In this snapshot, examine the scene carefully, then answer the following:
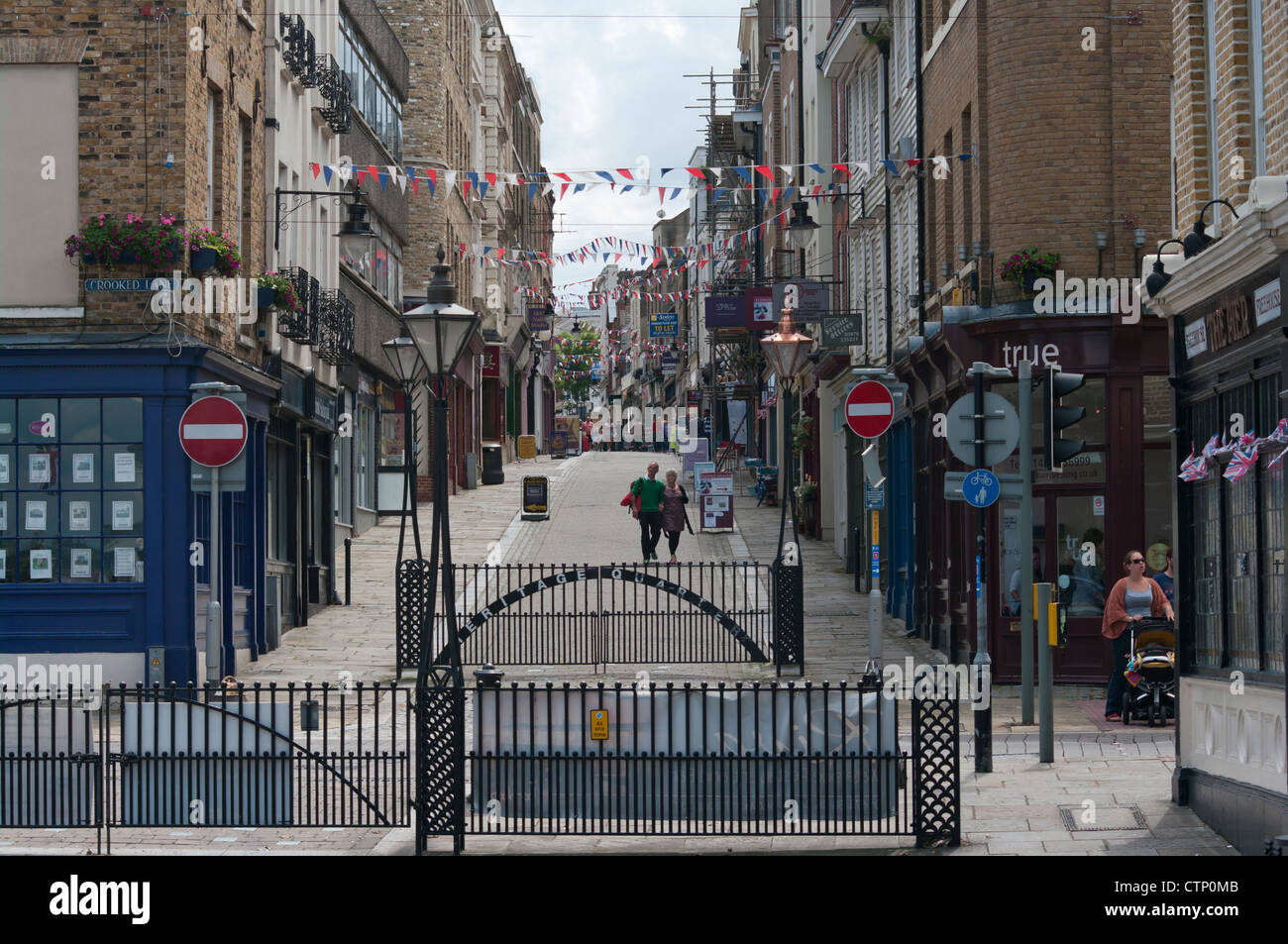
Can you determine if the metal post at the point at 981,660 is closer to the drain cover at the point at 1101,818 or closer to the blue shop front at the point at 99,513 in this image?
the drain cover at the point at 1101,818

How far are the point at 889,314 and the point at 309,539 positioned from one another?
31.1 ft

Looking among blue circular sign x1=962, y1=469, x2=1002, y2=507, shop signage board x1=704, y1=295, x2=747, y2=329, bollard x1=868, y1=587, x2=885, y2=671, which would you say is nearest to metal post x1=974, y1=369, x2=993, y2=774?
blue circular sign x1=962, y1=469, x2=1002, y2=507

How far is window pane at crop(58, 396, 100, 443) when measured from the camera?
59.5 ft

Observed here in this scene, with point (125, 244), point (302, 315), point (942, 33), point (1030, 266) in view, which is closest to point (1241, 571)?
point (1030, 266)

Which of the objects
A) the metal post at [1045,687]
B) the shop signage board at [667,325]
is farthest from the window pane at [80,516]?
the shop signage board at [667,325]

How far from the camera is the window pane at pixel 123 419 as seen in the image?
1822 centimetres

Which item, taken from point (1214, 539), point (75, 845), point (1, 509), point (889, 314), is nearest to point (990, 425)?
point (1214, 539)

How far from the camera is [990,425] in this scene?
571 inches

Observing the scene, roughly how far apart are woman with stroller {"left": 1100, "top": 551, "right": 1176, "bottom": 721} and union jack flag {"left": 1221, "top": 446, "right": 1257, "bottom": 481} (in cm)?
581

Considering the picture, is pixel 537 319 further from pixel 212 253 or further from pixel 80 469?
pixel 80 469

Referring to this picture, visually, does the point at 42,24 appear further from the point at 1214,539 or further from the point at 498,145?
the point at 498,145

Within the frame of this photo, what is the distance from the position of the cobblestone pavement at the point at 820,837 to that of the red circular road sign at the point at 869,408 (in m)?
2.91
